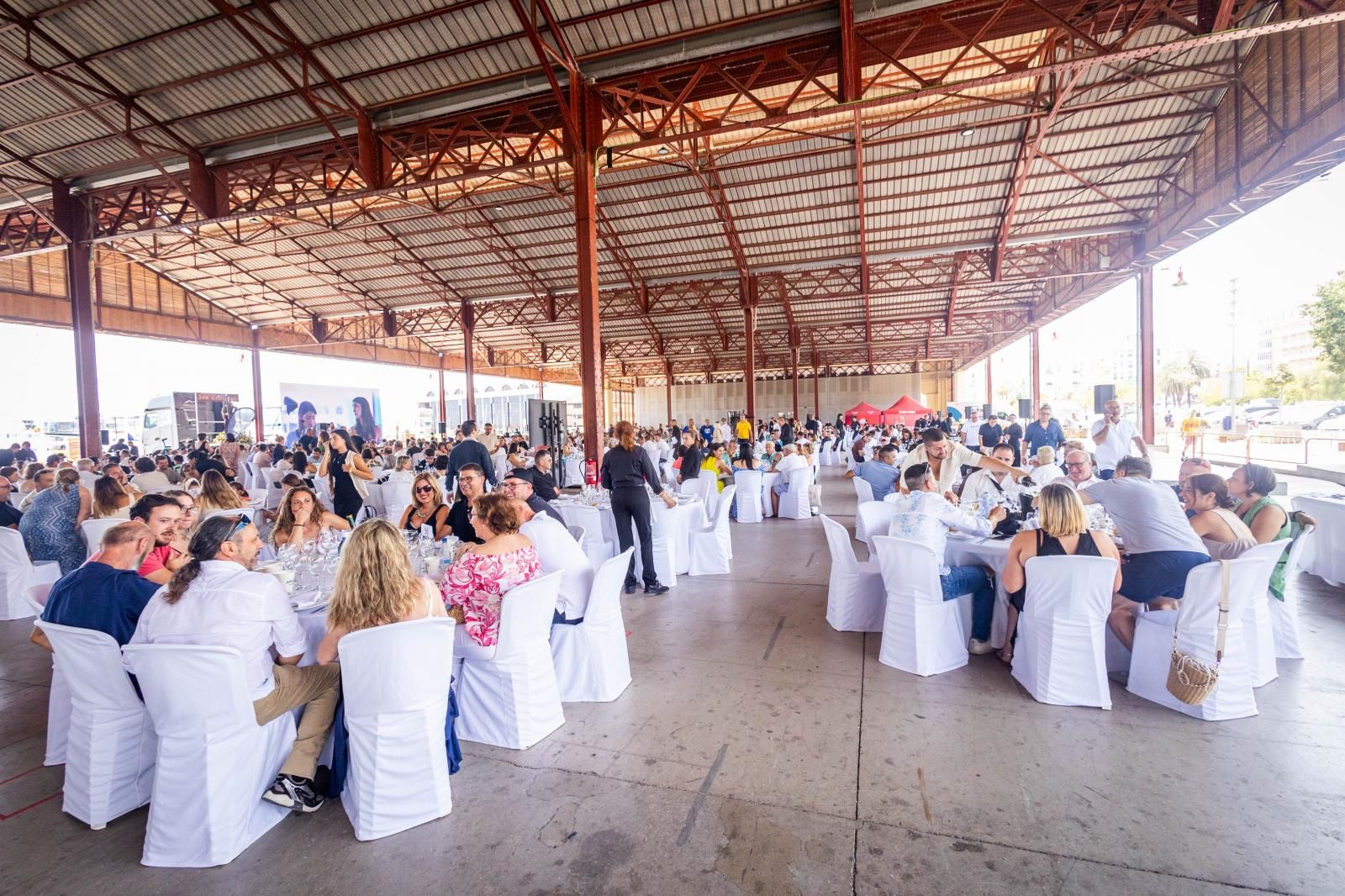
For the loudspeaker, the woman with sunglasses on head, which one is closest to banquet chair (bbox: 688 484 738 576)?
the woman with sunglasses on head

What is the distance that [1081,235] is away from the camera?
1275 cm

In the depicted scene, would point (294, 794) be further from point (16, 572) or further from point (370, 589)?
point (16, 572)

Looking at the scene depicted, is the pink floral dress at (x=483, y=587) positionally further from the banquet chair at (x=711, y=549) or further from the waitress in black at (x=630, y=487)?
the banquet chair at (x=711, y=549)

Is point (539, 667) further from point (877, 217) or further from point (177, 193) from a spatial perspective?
point (177, 193)

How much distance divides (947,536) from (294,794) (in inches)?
139

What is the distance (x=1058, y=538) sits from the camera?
2938 mm

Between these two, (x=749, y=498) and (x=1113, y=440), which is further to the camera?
(x=749, y=498)

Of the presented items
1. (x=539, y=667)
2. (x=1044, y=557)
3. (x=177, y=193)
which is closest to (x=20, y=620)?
(x=539, y=667)

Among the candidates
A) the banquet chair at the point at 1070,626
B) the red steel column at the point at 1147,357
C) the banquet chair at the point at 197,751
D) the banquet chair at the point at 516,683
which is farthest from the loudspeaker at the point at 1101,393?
the banquet chair at the point at 197,751

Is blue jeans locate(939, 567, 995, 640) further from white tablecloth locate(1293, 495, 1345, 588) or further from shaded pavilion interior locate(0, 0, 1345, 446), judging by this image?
shaded pavilion interior locate(0, 0, 1345, 446)

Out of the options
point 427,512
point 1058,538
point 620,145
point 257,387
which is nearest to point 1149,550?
point 1058,538

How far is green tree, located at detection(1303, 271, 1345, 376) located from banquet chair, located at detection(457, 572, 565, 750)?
23963mm

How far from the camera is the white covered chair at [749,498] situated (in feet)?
28.0

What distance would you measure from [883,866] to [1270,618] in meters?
2.87
